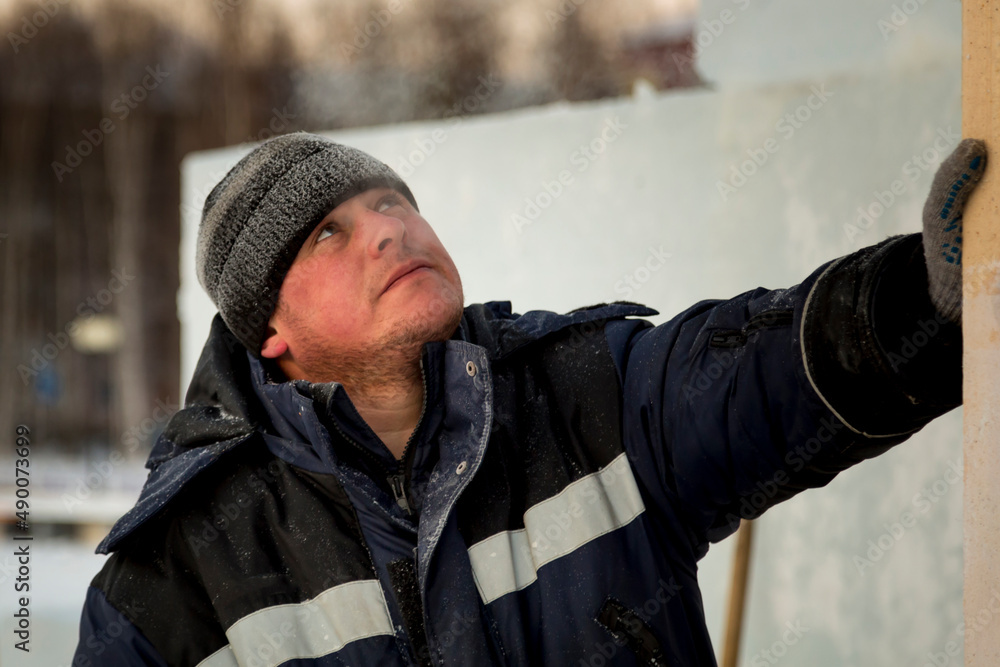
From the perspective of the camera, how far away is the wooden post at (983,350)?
73 cm

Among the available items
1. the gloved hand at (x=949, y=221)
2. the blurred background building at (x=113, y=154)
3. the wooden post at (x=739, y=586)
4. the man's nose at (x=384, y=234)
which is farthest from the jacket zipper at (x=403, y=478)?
the blurred background building at (x=113, y=154)

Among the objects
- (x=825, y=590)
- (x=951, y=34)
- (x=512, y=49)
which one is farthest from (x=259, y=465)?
(x=512, y=49)

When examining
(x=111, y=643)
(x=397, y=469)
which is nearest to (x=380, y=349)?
(x=397, y=469)

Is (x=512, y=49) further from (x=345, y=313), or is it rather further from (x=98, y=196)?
(x=98, y=196)

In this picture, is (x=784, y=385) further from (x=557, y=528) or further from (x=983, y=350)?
(x=557, y=528)

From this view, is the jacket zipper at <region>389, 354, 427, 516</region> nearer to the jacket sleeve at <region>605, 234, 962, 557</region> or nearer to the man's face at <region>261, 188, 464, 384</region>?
the man's face at <region>261, 188, 464, 384</region>

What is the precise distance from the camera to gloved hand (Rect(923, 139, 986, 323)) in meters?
0.75

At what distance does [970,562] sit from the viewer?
75cm

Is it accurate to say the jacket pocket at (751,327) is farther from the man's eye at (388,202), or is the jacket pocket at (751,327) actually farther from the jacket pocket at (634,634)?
the man's eye at (388,202)

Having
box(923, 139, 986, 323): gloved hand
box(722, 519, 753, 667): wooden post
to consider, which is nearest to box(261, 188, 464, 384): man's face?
box(923, 139, 986, 323): gloved hand

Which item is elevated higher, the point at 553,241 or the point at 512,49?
the point at 512,49

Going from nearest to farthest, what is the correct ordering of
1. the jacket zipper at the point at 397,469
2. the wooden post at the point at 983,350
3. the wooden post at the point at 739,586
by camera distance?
the wooden post at the point at 983,350
the jacket zipper at the point at 397,469
the wooden post at the point at 739,586

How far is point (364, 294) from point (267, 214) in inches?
10.3

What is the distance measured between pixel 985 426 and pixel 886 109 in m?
1.79
